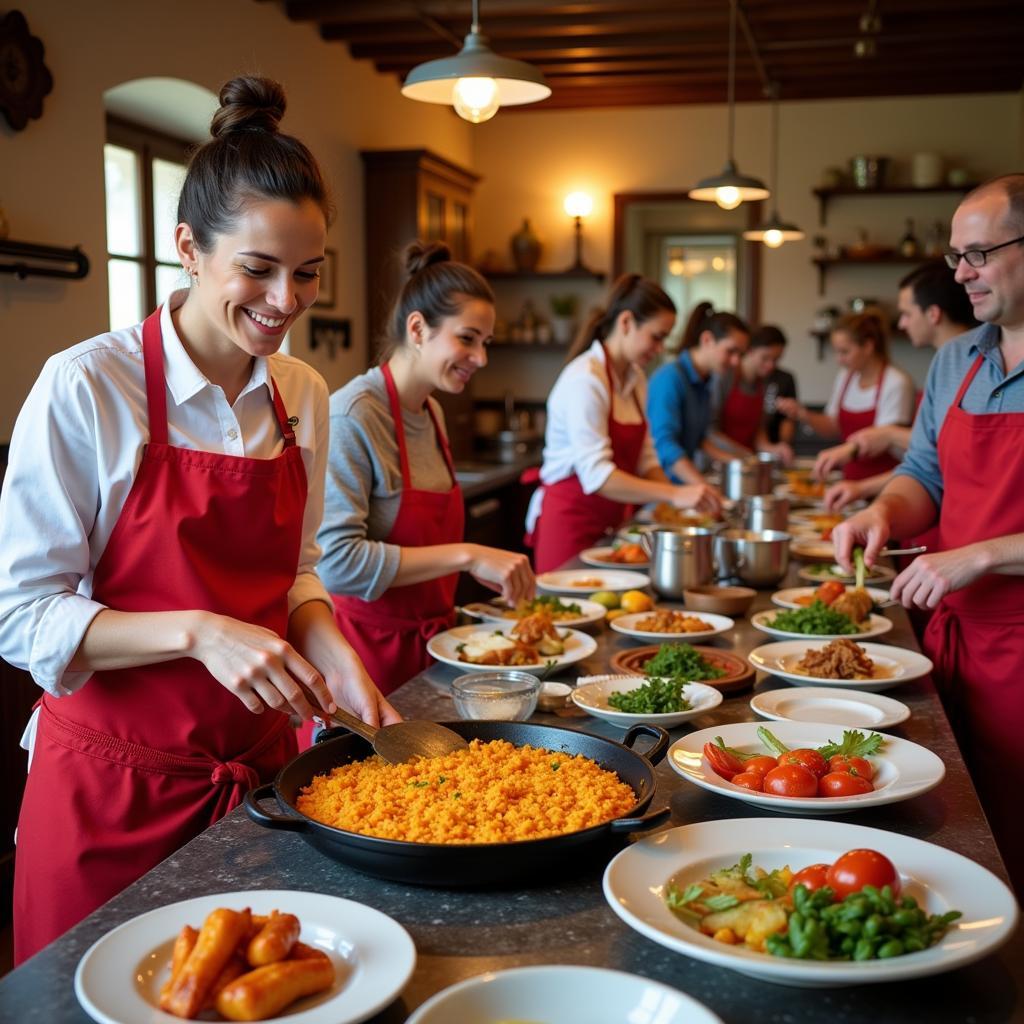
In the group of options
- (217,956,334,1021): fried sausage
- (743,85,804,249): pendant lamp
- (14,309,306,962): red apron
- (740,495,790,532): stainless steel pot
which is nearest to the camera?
(217,956,334,1021): fried sausage

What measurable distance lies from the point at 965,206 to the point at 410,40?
188 inches

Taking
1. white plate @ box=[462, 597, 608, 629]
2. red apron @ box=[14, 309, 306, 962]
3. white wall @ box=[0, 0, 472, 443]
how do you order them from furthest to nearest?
white wall @ box=[0, 0, 472, 443] < white plate @ box=[462, 597, 608, 629] < red apron @ box=[14, 309, 306, 962]

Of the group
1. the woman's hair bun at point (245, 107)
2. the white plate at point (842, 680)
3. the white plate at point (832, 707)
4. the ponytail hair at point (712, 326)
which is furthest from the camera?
the ponytail hair at point (712, 326)

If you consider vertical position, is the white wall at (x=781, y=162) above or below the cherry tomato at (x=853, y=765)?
above

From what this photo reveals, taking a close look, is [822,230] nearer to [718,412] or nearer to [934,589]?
[718,412]

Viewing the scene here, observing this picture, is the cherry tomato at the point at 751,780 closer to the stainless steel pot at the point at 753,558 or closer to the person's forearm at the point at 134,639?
the person's forearm at the point at 134,639

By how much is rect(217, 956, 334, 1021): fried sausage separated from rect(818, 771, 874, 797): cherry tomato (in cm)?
74

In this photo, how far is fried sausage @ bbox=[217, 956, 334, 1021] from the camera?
0.95 m

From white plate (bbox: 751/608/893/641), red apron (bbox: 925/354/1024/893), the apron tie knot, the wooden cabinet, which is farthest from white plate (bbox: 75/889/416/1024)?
the wooden cabinet

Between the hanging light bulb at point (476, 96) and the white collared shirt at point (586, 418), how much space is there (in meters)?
1.26

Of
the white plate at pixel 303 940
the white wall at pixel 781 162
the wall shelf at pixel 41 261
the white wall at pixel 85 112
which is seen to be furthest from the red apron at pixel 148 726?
the white wall at pixel 781 162

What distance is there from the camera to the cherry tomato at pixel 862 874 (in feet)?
3.59

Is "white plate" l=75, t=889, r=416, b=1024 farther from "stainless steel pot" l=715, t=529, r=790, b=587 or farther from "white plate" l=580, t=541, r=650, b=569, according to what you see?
"white plate" l=580, t=541, r=650, b=569

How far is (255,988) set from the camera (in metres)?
0.95
